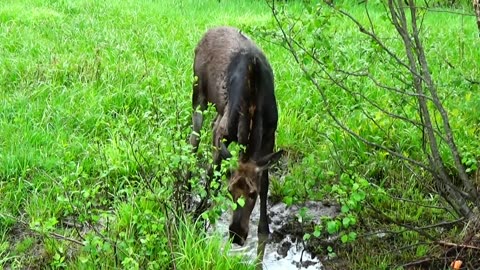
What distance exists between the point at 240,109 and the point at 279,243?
1.07 m

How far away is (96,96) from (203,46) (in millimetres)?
1384

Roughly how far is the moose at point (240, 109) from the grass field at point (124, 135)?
263mm

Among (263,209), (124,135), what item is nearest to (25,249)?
(124,135)

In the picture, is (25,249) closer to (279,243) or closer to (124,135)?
(124,135)

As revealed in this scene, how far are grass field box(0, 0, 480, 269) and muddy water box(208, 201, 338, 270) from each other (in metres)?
0.14

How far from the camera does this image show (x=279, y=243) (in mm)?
5531

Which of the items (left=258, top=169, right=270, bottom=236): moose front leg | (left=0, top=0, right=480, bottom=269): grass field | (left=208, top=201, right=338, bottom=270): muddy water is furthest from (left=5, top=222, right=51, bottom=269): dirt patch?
(left=258, top=169, right=270, bottom=236): moose front leg

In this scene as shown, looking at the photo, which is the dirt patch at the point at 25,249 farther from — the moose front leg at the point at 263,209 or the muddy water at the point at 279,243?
the moose front leg at the point at 263,209

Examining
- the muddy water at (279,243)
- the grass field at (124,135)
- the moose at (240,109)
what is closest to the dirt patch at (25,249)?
the grass field at (124,135)

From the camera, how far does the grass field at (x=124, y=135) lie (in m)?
4.69

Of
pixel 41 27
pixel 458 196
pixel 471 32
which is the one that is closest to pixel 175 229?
A: pixel 458 196

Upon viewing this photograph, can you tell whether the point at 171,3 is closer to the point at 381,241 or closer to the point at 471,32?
the point at 471,32

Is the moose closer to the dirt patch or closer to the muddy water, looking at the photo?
the muddy water

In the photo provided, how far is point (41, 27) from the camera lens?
9.99 m
